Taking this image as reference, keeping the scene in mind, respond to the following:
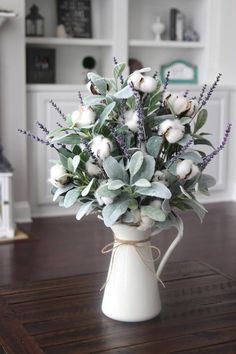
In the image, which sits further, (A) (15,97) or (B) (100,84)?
(A) (15,97)

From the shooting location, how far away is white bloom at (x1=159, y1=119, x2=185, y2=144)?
1260 mm

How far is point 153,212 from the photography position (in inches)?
49.8

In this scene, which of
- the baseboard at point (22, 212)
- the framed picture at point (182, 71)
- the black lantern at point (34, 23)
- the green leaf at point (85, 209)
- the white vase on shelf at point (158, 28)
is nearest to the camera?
the green leaf at point (85, 209)

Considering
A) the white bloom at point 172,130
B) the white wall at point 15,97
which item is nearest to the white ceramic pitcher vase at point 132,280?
the white bloom at point 172,130

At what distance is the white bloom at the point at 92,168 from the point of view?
1312mm

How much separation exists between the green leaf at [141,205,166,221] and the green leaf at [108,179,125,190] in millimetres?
77

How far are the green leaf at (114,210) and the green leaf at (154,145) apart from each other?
117mm

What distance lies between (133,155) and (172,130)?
10 cm

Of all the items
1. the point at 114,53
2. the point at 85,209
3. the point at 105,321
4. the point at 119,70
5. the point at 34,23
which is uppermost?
the point at 34,23

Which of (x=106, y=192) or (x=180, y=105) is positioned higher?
(x=180, y=105)

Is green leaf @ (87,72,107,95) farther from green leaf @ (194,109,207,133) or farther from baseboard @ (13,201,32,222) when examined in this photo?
baseboard @ (13,201,32,222)

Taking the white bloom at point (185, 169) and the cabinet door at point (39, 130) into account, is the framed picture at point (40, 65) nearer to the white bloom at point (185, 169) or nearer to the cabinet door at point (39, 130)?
the cabinet door at point (39, 130)

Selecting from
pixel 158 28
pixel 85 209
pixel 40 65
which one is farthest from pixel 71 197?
pixel 158 28

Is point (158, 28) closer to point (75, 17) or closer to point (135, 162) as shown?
point (75, 17)
